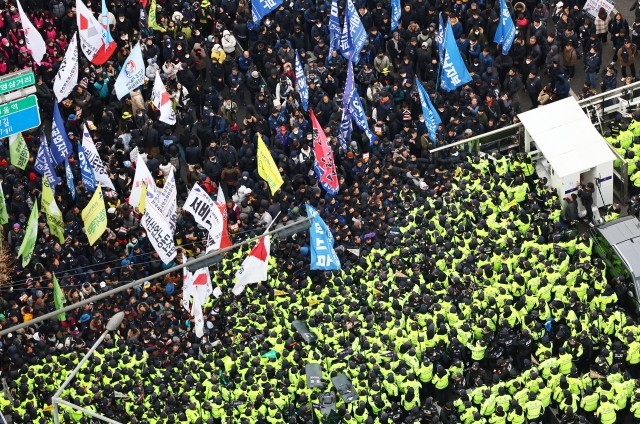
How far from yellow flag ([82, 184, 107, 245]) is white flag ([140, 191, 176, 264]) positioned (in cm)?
162

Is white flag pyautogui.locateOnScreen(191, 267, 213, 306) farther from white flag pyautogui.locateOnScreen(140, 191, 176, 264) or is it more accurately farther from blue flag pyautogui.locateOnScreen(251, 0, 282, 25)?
blue flag pyautogui.locateOnScreen(251, 0, 282, 25)

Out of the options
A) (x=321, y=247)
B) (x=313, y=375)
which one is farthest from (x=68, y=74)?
(x=313, y=375)

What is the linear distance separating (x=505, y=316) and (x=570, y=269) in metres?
2.45

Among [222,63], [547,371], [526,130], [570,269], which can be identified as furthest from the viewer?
[222,63]

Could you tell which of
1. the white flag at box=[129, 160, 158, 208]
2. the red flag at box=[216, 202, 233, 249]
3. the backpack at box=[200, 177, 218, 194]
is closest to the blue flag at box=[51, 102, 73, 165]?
the white flag at box=[129, 160, 158, 208]

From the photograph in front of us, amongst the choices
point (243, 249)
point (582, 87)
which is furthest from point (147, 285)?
point (582, 87)

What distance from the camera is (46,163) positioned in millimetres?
41594

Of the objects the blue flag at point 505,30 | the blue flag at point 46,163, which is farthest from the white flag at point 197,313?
the blue flag at point 505,30

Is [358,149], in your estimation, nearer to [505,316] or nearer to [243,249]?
[243,249]

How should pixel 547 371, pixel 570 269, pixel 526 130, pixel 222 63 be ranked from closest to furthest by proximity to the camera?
1. pixel 547 371
2. pixel 570 269
3. pixel 526 130
4. pixel 222 63

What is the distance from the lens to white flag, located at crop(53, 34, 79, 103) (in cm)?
4269

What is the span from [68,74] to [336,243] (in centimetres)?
→ 925

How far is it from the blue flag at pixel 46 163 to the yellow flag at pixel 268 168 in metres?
5.78

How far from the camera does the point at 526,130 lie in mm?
42656
